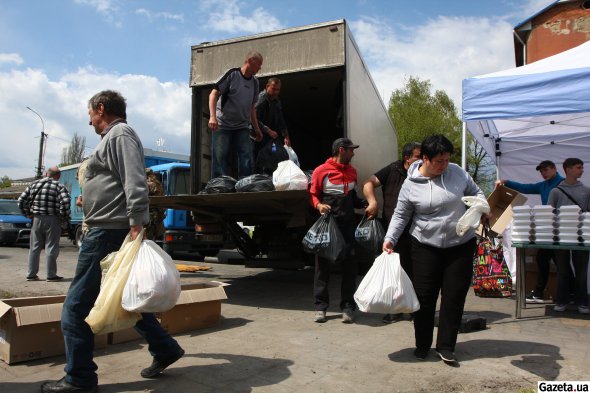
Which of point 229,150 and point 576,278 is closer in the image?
point 576,278

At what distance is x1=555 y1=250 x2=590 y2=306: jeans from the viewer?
5.31 m

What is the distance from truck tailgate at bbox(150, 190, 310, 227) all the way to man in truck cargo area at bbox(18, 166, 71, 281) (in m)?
2.05

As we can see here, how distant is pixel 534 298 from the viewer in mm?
6145

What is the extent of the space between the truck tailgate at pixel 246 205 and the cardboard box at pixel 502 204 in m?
2.07

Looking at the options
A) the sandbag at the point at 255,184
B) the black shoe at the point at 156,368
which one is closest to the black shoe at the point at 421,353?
the black shoe at the point at 156,368

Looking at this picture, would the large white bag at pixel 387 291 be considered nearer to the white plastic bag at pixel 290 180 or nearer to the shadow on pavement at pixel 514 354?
the shadow on pavement at pixel 514 354

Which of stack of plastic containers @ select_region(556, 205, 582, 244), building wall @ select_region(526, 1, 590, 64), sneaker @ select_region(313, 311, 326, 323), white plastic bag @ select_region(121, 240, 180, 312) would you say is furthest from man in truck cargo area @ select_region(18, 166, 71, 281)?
building wall @ select_region(526, 1, 590, 64)

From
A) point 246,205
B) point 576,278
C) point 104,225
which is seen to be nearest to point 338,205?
point 246,205

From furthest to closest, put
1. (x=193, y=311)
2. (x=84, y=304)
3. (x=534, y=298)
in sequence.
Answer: (x=534, y=298) < (x=193, y=311) < (x=84, y=304)

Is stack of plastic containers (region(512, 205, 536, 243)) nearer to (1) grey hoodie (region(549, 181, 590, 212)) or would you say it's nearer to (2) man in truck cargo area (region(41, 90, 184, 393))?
(1) grey hoodie (region(549, 181, 590, 212))

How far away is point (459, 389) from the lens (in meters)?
2.86

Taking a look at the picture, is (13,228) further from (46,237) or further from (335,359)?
(335,359)

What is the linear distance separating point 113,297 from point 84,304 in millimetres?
266

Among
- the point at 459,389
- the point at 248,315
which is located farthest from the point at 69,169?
the point at 459,389
